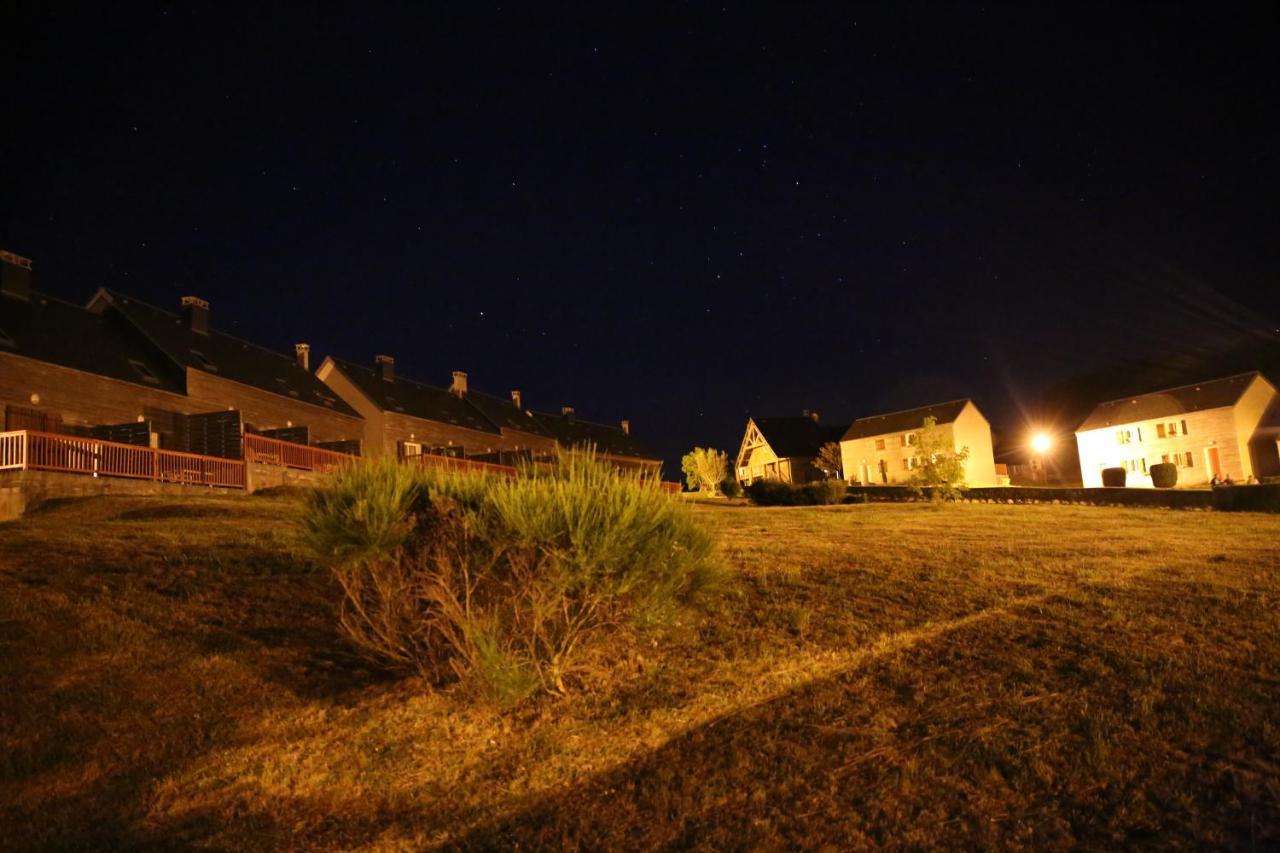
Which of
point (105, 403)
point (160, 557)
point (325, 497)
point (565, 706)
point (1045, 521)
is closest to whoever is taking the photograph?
point (565, 706)

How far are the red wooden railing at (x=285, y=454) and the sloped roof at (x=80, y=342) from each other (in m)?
4.83

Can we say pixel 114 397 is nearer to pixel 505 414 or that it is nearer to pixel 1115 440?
pixel 505 414

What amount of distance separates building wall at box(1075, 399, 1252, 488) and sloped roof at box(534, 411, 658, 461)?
32650mm

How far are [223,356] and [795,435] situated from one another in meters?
48.1

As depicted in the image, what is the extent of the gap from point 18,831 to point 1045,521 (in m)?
21.9

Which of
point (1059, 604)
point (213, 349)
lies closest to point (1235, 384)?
point (1059, 604)

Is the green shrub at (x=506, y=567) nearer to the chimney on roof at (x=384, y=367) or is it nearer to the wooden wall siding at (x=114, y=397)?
the wooden wall siding at (x=114, y=397)

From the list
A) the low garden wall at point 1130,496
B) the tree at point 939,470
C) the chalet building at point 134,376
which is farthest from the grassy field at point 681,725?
the tree at point 939,470

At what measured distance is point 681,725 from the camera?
5734mm

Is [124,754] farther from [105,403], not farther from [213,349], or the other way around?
[213,349]

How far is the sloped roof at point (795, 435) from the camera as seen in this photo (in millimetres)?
65625

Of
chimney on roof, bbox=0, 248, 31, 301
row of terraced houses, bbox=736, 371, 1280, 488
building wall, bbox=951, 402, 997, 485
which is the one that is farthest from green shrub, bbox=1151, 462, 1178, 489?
chimney on roof, bbox=0, 248, 31, 301

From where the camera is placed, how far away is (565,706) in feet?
20.0

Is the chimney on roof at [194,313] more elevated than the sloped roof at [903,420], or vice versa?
the chimney on roof at [194,313]
